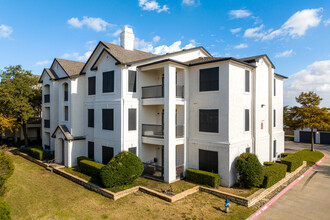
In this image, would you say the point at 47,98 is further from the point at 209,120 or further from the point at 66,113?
the point at 209,120

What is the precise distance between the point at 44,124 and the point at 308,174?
2889 cm

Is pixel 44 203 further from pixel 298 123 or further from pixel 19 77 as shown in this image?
pixel 298 123

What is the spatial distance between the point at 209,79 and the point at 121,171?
8.99m

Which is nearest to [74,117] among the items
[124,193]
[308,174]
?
[124,193]

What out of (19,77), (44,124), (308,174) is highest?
(19,77)

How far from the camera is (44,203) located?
11484 mm

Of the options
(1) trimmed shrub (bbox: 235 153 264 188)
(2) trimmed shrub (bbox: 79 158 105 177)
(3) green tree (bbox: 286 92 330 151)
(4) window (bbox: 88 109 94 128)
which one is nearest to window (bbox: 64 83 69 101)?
(4) window (bbox: 88 109 94 128)

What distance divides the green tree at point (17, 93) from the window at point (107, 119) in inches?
526

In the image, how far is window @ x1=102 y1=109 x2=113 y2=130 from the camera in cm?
1644

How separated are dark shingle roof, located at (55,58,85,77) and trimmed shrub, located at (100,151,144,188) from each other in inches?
527

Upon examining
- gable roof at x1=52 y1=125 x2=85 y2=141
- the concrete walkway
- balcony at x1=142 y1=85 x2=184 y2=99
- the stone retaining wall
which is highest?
balcony at x1=142 y1=85 x2=184 y2=99

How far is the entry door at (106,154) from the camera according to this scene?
16516 mm

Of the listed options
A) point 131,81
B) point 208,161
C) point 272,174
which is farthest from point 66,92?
point 272,174

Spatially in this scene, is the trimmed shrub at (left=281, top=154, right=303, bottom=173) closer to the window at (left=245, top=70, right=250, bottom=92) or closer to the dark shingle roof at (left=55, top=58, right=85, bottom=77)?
the window at (left=245, top=70, right=250, bottom=92)
